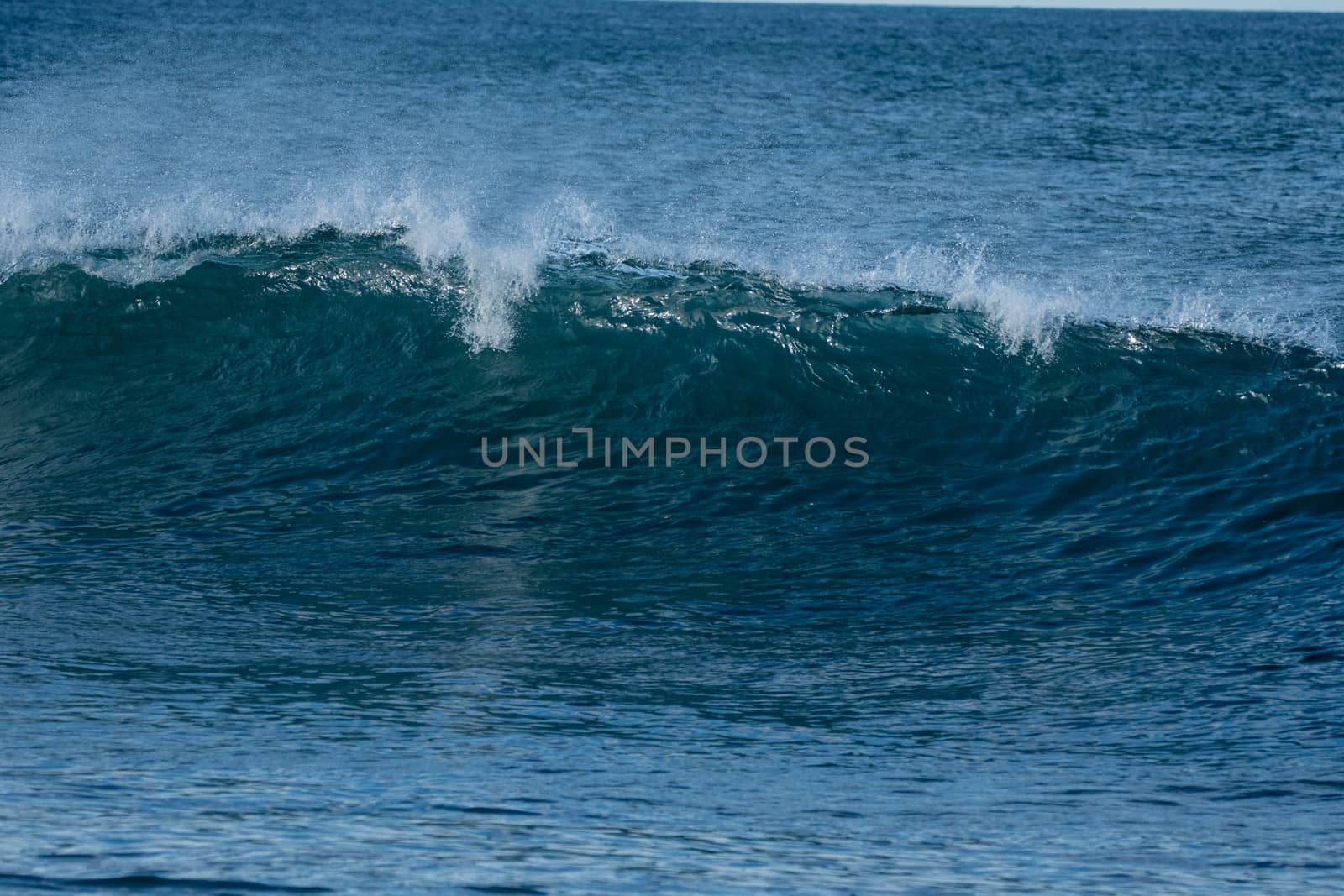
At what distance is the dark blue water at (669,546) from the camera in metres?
4.38

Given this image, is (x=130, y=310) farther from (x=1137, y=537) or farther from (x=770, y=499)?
(x=1137, y=537)

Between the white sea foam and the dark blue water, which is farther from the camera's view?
the white sea foam

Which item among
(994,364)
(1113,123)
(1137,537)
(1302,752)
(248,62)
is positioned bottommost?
(1302,752)

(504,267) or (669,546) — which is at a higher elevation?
(504,267)

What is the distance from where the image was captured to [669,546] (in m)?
8.41

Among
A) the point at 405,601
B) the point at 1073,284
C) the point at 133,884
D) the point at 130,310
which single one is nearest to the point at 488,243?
the point at 130,310

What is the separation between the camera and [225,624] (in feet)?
22.3

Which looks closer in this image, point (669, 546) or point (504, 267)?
point (669, 546)

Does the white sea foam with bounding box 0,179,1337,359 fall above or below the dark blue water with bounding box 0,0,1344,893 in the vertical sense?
above

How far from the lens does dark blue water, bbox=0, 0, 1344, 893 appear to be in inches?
172

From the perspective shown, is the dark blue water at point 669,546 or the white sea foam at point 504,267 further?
the white sea foam at point 504,267

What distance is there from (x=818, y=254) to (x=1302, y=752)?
11.8 meters

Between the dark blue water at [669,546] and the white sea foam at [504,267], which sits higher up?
the white sea foam at [504,267]

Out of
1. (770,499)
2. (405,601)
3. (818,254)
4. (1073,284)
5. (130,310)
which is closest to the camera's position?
(405,601)
